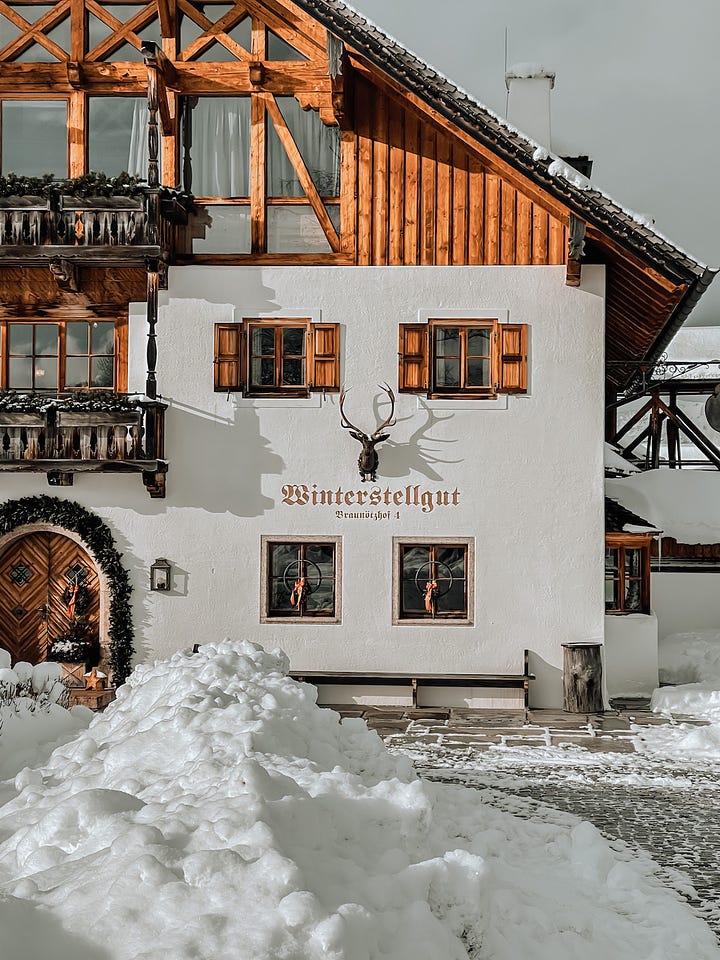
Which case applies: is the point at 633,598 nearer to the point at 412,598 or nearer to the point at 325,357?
the point at 412,598

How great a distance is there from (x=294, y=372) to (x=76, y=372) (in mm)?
3034

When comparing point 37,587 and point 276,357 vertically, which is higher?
point 276,357

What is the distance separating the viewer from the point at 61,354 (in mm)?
14570

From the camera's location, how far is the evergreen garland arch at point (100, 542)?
1398 centimetres

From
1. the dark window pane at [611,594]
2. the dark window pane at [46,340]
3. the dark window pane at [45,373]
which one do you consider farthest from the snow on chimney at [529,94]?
the dark window pane at [45,373]

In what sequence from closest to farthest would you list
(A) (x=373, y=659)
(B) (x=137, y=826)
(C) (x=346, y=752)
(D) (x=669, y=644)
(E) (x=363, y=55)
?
(B) (x=137, y=826) → (C) (x=346, y=752) → (E) (x=363, y=55) → (A) (x=373, y=659) → (D) (x=669, y=644)

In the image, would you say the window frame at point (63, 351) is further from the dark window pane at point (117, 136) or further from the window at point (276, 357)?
the dark window pane at point (117, 136)

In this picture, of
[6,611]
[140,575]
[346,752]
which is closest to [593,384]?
[140,575]

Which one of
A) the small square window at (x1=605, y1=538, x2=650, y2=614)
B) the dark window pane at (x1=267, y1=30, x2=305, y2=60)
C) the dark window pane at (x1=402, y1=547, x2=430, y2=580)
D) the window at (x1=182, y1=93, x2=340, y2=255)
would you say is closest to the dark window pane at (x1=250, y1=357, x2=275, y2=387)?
the window at (x1=182, y1=93, x2=340, y2=255)

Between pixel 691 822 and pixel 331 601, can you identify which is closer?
pixel 691 822

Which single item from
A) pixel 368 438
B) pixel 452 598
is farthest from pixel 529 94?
pixel 452 598

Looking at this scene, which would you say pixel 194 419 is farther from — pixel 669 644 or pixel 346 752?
pixel 669 644

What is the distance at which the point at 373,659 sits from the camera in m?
13.8

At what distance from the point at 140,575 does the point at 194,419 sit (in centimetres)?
Answer: 218
